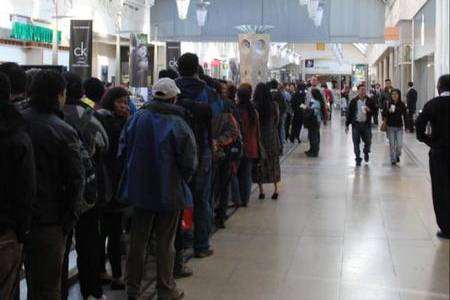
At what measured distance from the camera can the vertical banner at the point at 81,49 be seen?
1283cm

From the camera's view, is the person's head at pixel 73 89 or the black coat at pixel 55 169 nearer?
the black coat at pixel 55 169

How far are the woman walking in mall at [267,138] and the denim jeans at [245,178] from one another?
34 cm

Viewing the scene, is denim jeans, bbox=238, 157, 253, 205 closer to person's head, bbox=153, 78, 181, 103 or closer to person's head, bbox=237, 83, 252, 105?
person's head, bbox=237, 83, 252, 105

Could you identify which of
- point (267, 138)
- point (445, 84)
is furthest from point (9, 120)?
point (267, 138)

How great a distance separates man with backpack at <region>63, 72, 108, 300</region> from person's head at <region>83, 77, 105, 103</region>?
0.59 meters

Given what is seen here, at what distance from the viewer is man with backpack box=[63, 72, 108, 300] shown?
4.44m

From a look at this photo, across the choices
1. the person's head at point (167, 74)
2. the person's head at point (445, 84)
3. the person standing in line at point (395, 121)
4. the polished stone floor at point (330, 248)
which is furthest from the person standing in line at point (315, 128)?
the person's head at point (167, 74)

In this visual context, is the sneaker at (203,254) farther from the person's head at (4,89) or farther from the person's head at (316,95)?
the person's head at (316,95)

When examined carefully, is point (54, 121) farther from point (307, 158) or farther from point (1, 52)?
point (1, 52)

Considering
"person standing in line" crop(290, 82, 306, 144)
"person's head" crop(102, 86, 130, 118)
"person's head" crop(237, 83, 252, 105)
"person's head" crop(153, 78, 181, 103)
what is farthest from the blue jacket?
"person standing in line" crop(290, 82, 306, 144)

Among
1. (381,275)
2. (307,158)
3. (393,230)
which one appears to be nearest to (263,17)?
(307,158)

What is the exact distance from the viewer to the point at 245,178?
8.98m

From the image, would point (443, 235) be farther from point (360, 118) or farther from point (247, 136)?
point (360, 118)

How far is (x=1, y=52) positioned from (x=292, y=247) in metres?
12.0
